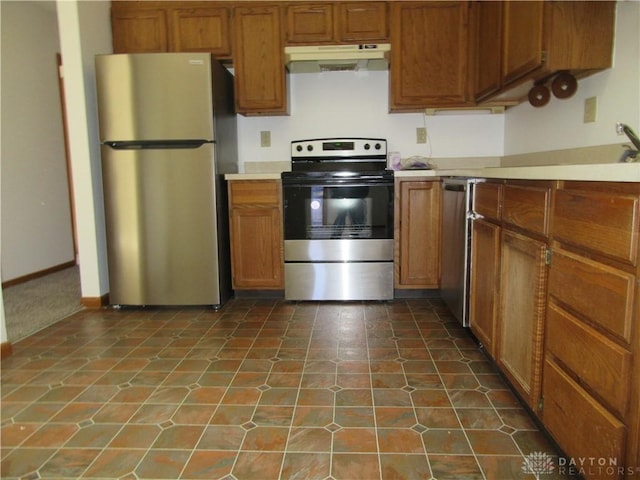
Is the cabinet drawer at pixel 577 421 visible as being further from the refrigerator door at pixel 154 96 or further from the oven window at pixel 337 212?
the refrigerator door at pixel 154 96

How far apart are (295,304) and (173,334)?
88cm

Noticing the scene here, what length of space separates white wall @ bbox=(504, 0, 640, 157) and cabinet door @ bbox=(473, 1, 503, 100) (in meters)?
0.35

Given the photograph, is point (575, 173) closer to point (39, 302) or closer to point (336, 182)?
point (336, 182)

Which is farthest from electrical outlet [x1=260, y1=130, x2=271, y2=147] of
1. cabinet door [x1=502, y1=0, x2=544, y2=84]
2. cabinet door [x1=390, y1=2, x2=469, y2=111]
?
cabinet door [x1=502, y1=0, x2=544, y2=84]

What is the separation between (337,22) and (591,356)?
274 centimetres

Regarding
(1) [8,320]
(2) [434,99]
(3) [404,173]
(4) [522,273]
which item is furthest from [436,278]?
(1) [8,320]

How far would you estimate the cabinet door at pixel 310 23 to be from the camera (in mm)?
3092

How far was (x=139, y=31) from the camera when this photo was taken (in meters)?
3.23

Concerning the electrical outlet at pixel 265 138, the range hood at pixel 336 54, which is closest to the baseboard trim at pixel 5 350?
the electrical outlet at pixel 265 138

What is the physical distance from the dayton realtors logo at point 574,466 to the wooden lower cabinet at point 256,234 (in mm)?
2068

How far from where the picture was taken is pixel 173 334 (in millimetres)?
2561

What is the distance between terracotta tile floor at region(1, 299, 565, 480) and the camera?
138 centimetres

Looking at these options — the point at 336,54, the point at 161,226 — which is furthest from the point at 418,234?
the point at 161,226

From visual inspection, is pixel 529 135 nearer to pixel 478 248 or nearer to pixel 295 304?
pixel 478 248
